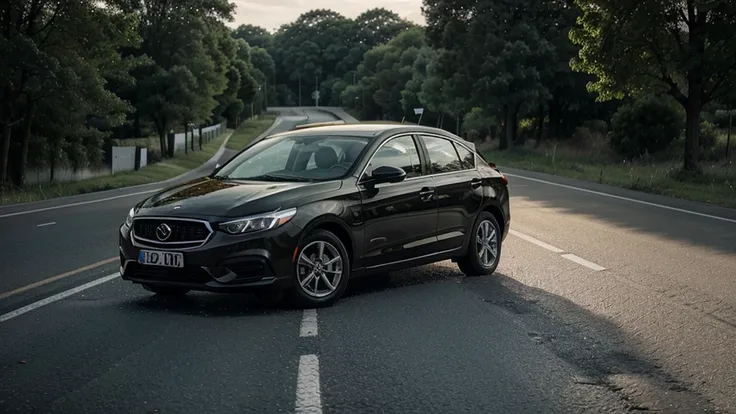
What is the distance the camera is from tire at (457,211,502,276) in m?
9.64

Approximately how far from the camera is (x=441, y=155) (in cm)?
967

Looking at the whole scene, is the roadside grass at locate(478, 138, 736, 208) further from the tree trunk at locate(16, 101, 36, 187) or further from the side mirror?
the tree trunk at locate(16, 101, 36, 187)

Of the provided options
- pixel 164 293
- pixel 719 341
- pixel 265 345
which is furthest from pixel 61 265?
pixel 719 341

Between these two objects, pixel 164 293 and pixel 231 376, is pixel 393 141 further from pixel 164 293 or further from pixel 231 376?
pixel 231 376

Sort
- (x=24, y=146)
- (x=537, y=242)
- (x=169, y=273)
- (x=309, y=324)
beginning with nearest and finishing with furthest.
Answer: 1. (x=309, y=324)
2. (x=169, y=273)
3. (x=537, y=242)
4. (x=24, y=146)

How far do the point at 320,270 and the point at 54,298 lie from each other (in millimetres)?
2585

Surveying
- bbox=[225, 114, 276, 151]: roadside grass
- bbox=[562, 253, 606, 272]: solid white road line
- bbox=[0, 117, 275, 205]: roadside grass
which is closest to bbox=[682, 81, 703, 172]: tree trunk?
bbox=[562, 253, 606, 272]: solid white road line

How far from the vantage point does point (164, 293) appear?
830cm

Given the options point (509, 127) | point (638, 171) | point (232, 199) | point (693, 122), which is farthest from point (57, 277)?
point (509, 127)

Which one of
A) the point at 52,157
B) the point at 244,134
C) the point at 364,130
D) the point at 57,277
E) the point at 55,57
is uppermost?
the point at 55,57

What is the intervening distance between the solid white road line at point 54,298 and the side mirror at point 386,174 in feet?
10.2

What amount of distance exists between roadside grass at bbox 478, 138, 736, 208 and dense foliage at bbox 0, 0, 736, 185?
1.16 meters

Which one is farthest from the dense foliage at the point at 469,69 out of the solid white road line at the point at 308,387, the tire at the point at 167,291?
the solid white road line at the point at 308,387

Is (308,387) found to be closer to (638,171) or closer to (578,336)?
(578,336)
